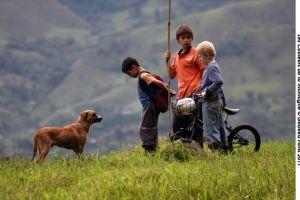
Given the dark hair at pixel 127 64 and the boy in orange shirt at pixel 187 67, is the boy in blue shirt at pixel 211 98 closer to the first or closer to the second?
the boy in orange shirt at pixel 187 67

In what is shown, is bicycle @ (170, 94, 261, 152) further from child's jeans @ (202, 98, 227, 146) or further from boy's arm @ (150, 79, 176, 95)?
boy's arm @ (150, 79, 176, 95)

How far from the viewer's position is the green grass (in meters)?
6.95

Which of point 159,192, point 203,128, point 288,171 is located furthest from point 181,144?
point 159,192

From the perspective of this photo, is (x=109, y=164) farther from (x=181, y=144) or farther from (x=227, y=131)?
(x=227, y=131)

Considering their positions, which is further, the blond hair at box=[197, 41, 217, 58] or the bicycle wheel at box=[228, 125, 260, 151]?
the bicycle wheel at box=[228, 125, 260, 151]

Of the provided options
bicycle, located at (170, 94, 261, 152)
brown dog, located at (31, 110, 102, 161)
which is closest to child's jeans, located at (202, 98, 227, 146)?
bicycle, located at (170, 94, 261, 152)

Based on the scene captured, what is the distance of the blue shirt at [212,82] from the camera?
434 inches

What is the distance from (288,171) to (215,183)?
3.90 feet

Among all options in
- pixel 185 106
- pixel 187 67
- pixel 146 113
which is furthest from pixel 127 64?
pixel 185 106

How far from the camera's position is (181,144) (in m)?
10.7

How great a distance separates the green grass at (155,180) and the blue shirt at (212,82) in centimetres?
157

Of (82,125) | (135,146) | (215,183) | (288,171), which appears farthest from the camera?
(82,125)

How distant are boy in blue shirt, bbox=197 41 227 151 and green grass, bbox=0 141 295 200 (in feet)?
4.38

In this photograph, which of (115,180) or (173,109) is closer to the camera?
(115,180)
